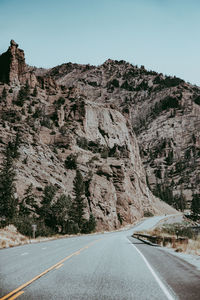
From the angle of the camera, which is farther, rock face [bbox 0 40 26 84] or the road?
rock face [bbox 0 40 26 84]

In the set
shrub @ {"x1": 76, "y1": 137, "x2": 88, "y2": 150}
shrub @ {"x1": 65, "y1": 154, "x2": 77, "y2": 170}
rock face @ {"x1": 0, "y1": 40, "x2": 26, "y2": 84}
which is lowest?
shrub @ {"x1": 65, "y1": 154, "x2": 77, "y2": 170}

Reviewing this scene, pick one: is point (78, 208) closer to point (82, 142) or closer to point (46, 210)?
point (46, 210)

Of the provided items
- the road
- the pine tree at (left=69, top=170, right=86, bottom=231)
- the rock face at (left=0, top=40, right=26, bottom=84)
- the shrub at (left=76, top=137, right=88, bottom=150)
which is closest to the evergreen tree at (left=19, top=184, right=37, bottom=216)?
the pine tree at (left=69, top=170, right=86, bottom=231)

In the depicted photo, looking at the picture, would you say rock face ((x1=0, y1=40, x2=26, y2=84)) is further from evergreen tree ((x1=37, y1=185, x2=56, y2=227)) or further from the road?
the road

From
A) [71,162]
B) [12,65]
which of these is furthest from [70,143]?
[12,65]

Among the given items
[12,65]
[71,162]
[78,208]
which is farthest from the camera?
[12,65]

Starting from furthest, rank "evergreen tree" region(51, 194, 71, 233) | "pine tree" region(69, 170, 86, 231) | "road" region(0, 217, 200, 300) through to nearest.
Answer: "pine tree" region(69, 170, 86, 231)
"evergreen tree" region(51, 194, 71, 233)
"road" region(0, 217, 200, 300)

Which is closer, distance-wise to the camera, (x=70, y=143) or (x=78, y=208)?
(x=78, y=208)

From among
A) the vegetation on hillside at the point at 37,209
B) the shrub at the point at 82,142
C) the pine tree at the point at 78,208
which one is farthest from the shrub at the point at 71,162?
the shrub at the point at 82,142

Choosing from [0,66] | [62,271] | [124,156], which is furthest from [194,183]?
[62,271]

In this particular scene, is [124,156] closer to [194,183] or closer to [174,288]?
[194,183]

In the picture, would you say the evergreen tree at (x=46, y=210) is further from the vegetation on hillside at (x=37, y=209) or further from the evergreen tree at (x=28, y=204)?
the evergreen tree at (x=28, y=204)

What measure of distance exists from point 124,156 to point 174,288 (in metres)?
96.2

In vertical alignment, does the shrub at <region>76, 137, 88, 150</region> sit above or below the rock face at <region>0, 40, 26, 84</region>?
below
